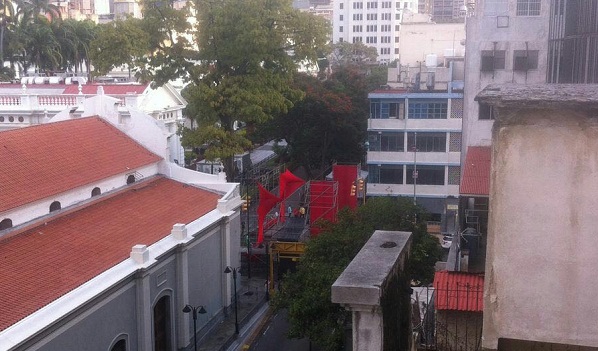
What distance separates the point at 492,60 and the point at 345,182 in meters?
8.94

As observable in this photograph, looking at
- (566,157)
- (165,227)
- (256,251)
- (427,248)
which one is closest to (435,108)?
(256,251)

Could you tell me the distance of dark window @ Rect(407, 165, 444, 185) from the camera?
118 feet

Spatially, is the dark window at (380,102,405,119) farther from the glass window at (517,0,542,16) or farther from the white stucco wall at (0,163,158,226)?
the white stucco wall at (0,163,158,226)

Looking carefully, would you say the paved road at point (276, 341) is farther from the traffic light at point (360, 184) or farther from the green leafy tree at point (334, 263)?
the traffic light at point (360, 184)

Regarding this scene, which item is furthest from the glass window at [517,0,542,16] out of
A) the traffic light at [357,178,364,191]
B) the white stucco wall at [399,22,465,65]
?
the white stucco wall at [399,22,465,65]

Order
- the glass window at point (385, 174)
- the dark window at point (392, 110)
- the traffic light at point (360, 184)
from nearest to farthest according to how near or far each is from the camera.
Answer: the traffic light at point (360, 184), the dark window at point (392, 110), the glass window at point (385, 174)

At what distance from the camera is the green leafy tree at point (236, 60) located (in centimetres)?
2583

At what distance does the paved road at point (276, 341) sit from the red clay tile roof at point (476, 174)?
6510 millimetres

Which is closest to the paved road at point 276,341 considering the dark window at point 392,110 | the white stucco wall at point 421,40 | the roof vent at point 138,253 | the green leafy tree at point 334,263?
the green leafy tree at point 334,263

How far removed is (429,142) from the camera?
117ft

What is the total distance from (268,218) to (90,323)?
15293 millimetres

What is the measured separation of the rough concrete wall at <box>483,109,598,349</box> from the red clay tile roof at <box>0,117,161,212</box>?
42.1ft

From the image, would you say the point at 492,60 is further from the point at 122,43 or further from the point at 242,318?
the point at 122,43

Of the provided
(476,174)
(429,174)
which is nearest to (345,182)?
(429,174)
